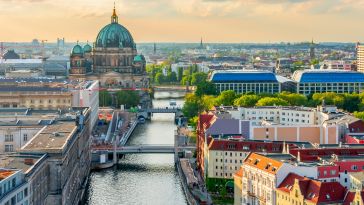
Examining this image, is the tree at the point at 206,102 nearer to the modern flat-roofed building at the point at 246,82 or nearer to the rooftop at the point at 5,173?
the modern flat-roofed building at the point at 246,82

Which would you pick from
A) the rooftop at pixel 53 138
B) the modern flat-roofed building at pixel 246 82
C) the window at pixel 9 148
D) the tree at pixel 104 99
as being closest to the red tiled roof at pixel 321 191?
the rooftop at pixel 53 138

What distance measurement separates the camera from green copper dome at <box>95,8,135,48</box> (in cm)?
13362

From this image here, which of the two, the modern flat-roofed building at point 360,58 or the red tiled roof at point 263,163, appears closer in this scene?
the red tiled roof at point 263,163

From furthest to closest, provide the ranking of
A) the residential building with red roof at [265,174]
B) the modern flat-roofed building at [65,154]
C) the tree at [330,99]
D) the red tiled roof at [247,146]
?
the tree at [330,99], the red tiled roof at [247,146], the modern flat-roofed building at [65,154], the residential building with red roof at [265,174]

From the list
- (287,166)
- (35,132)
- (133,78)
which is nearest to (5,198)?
(287,166)

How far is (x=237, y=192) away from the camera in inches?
2019

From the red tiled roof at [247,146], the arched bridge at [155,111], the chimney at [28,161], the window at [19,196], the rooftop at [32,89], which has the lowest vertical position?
the arched bridge at [155,111]

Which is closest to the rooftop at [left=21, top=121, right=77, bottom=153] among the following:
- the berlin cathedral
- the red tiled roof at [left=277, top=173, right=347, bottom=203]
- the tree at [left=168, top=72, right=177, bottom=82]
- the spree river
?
the spree river

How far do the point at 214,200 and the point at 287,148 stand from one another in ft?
19.9

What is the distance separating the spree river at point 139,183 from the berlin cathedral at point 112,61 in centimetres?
4789

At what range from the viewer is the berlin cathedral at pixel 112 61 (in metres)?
131

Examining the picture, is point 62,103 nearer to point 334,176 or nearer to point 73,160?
point 73,160

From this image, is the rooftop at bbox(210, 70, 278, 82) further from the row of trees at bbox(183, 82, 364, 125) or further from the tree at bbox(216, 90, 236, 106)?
the tree at bbox(216, 90, 236, 106)

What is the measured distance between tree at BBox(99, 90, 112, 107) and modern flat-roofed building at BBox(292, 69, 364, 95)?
3064 cm
